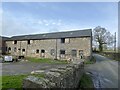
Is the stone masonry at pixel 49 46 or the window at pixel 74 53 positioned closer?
the stone masonry at pixel 49 46

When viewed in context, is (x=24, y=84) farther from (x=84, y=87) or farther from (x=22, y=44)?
(x=22, y=44)

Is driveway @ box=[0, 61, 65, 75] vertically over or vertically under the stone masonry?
under

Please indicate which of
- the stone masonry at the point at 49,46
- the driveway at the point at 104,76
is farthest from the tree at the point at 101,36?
the driveway at the point at 104,76

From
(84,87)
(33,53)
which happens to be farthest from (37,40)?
(84,87)

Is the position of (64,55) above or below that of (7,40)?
below

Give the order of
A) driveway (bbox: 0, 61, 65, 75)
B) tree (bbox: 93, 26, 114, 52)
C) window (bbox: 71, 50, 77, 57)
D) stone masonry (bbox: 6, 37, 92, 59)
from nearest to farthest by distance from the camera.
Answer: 1. driveway (bbox: 0, 61, 65, 75)
2. stone masonry (bbox: 6, 37, 92, 59)
3. window (bbox: 71, 50, 77, 57)
4. tree (bbox: 93, 26, 114, 52)

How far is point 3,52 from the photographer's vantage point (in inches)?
1889

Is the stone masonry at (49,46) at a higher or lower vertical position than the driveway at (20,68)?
higher

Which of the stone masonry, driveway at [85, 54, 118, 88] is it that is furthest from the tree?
driveway at [85, 54, 118, 88]

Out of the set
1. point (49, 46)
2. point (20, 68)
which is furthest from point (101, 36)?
point (20, 68)

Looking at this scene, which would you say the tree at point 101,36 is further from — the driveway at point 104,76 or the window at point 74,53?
the driveway at point 104,76

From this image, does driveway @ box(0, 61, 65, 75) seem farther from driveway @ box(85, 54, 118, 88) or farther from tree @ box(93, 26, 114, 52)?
tree @ box(93, 26, 114, 52)

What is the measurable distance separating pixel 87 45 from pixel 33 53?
1457 centimetres

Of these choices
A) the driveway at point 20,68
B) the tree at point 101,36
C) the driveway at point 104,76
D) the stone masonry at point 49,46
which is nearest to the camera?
the driveway at point 104,76
